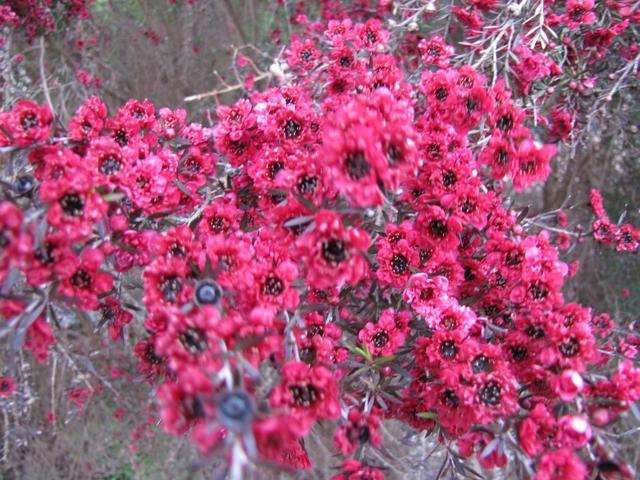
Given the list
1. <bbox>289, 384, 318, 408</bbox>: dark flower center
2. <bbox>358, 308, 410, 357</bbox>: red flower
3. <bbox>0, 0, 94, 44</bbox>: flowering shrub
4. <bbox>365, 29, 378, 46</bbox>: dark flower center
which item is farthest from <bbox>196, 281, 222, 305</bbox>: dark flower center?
<bbox>0, 0, 94, 44</bbox>: flowering shrub

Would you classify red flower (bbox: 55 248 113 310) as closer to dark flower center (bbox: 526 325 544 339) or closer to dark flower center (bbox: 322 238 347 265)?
dark flower center (bbox: 322 238 347 265)

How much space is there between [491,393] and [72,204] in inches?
45.7

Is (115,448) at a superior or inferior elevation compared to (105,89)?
inferior

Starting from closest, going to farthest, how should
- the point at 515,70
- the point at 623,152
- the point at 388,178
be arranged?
1. the point at 388,178
2. the point at 515,70
3. the point at 623,152

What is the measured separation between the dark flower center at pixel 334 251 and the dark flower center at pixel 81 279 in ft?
1.90

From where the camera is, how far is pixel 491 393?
53.2 inches

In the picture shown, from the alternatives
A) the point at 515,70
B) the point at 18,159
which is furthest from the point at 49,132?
the point at 515,70

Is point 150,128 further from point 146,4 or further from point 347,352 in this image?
point 146,4

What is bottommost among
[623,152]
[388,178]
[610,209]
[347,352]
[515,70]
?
[610,209]

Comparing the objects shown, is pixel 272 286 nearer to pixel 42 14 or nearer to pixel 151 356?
pixel 151 356

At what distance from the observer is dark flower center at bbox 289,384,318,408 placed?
1184mm

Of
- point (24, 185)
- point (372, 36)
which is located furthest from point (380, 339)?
point (372, 36)

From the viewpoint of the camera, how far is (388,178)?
1.14 metres

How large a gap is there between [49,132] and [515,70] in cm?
196
